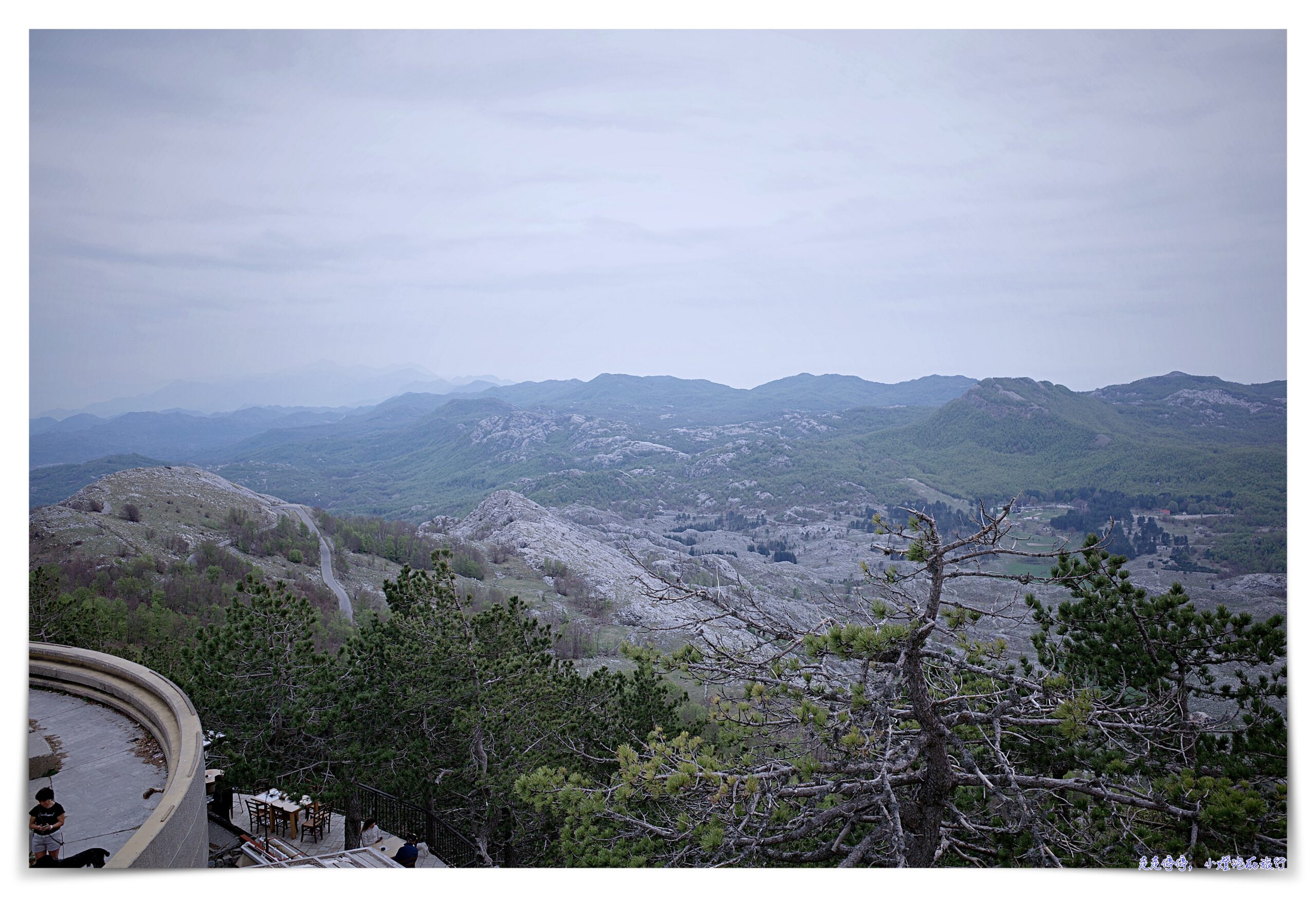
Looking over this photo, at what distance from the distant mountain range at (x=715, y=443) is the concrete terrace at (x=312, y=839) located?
455 inches

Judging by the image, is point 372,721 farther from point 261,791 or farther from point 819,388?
point 819,388

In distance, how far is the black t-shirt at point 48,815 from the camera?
471 centimetres

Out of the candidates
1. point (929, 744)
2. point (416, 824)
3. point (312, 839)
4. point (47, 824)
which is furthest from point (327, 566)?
point (929, 744)

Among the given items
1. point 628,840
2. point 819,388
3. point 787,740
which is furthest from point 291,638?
point 819,388

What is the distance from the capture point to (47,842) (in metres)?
4.89

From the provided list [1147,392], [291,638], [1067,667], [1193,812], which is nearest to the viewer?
[1193,812]

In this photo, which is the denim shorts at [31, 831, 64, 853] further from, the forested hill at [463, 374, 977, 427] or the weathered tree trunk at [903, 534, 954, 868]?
the forested hill at [463, 374, 977, 427]

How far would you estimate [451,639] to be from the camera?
8.38 m

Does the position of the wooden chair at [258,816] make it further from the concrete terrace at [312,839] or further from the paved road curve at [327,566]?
the paved road curve at [327,566]

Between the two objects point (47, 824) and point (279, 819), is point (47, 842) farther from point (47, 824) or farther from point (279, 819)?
point (279, 819)

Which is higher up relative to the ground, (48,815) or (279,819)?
(48,815)

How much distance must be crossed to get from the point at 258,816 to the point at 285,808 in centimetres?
42

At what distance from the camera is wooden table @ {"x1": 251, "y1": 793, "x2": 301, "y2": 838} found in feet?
27.2
